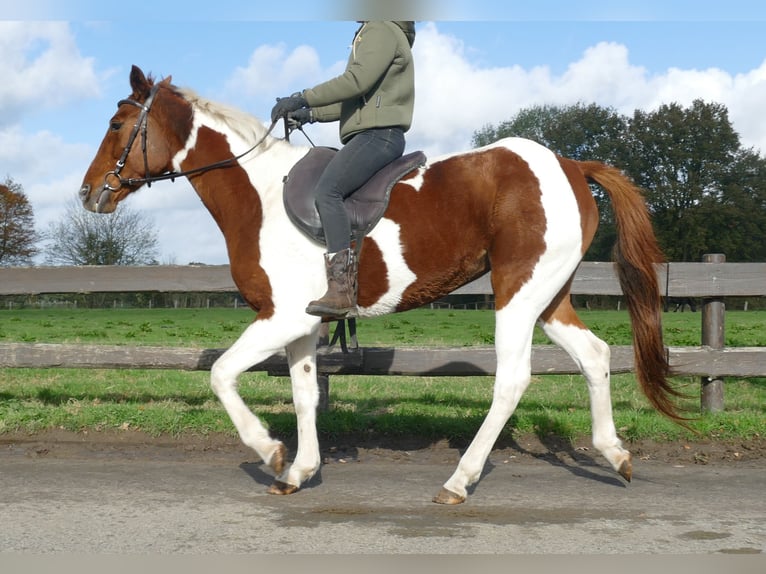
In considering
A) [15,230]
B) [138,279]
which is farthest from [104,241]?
[138,279]

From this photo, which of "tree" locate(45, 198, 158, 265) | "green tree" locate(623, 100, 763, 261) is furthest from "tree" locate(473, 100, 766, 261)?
"tree" locate(45, 198, 158, 265)

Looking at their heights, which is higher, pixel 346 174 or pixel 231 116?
pixel 231 116

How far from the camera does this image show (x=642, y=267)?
5852 millimetres

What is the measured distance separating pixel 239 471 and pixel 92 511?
1.39 meters

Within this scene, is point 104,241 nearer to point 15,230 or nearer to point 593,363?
point 15,230

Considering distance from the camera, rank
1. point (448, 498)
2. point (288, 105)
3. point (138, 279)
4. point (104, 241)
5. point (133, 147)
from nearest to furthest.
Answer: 1. point (448, 498)
2. point (288, 105)
3. point (133, 147)
4. point (138, 279)
5. point (104, 241)

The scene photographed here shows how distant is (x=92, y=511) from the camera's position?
449cm

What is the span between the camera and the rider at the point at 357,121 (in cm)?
515

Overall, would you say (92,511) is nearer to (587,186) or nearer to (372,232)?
(372,232)

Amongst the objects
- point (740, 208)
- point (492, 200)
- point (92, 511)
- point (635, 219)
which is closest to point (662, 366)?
point (635, 219)

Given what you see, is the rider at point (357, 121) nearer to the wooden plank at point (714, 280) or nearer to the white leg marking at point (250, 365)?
the white leg marking at point (250, 365)

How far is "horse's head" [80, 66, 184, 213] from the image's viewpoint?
5.79 meters

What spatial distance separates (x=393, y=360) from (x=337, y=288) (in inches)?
96.3

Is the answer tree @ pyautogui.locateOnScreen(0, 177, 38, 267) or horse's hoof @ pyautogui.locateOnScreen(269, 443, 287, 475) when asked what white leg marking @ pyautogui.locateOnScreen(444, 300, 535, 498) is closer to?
horse's hoof @ pyautogui.locateOnScreen(269, 443, 287, 475)
